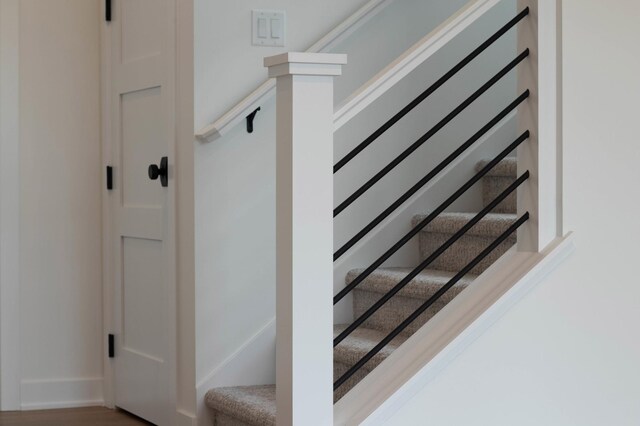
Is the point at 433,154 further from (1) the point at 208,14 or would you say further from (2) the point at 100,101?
(2) the point at 100,101

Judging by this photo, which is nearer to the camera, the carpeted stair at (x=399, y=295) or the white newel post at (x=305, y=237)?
the white newel post at (x=305, y=237)

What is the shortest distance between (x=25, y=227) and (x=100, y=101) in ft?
2.05

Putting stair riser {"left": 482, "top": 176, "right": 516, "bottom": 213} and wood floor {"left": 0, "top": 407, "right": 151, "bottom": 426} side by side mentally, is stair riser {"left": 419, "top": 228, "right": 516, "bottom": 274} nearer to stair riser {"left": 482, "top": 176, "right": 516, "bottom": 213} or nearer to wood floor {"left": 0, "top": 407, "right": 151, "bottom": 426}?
stair riser {"left": 482, "top": 176, "right": 516, "bottom": 213}

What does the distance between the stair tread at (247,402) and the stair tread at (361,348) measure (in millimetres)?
258

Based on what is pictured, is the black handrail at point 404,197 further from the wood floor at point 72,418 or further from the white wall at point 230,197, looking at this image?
Answer: the wood floor at point 72,418

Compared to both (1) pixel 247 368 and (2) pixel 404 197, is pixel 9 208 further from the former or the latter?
(2) pixel 404 197

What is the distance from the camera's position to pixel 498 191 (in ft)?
12.2

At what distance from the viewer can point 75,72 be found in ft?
14.3

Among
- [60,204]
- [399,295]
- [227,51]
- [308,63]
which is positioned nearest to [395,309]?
[399,295]

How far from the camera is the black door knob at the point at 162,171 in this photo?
11.9ft

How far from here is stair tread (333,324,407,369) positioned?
9.80ft

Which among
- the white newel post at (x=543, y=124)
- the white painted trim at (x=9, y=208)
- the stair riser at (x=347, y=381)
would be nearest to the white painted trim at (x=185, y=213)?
the stair riser at (x=347, y=381)

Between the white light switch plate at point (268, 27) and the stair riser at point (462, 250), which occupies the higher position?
the white light switch plate at point (268, 27)

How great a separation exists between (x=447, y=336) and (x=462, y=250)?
0.93 m
